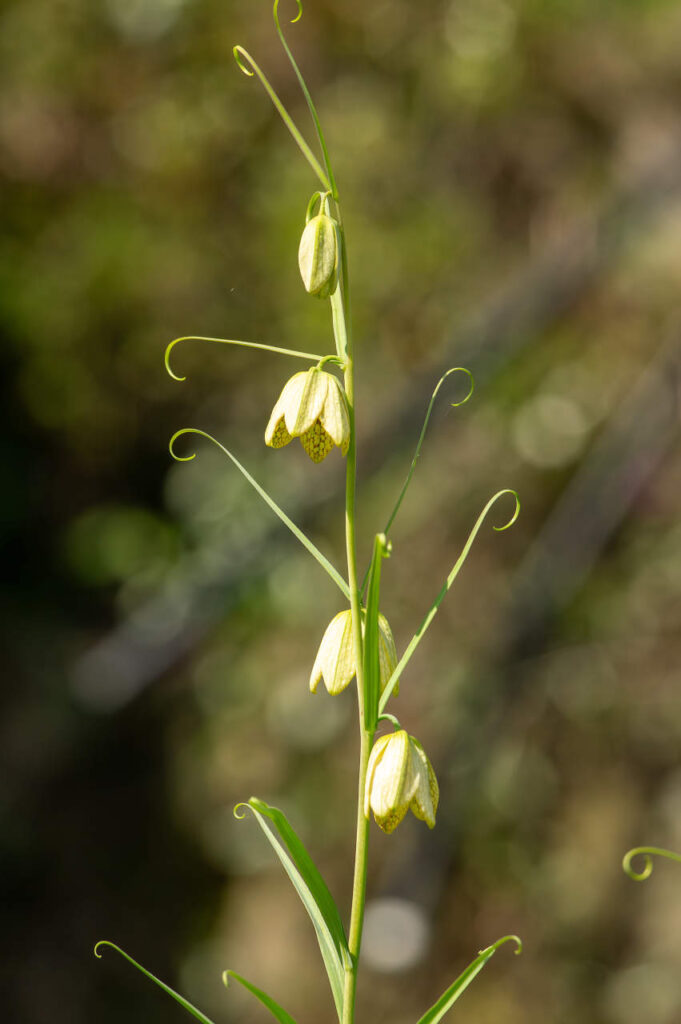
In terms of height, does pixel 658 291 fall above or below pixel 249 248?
below

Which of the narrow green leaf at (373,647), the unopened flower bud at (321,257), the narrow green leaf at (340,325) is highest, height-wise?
the unopened flower bud at (321,257)

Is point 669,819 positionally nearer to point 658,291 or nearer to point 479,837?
point 479,837

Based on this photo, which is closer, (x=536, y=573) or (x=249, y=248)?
(x=536, y=573)

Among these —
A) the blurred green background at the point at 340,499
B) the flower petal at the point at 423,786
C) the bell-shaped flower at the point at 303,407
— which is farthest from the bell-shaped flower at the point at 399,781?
the blurred green background at the point at 340,499

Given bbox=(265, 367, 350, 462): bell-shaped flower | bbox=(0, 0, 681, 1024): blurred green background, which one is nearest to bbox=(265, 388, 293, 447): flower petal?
bbox=(265, 367, 350, 462): bell-shaped flower

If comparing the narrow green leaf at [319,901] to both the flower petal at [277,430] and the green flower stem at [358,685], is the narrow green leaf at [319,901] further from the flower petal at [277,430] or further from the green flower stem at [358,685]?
the flower petal at [277,430]

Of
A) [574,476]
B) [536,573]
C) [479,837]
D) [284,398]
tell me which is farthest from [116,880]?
[284,398]
